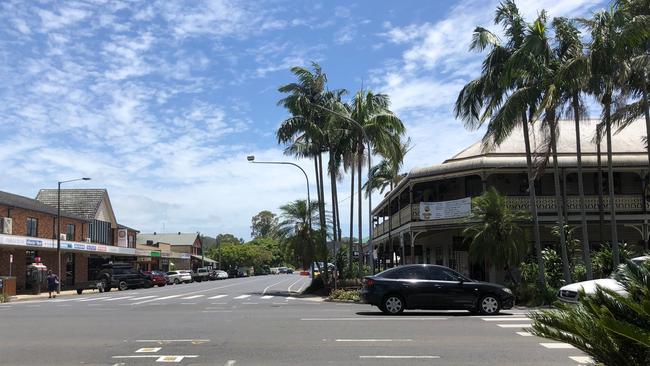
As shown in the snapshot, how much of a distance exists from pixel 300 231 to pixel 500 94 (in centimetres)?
1586

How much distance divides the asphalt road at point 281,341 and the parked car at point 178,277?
47.2 m

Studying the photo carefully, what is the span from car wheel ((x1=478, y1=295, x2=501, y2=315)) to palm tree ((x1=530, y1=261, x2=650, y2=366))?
12197 mm

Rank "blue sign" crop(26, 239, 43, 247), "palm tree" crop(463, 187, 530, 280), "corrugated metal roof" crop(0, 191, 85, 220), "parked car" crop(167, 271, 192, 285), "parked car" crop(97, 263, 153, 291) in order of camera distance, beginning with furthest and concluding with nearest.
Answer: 1. "parked car" crop(167, 271, 192, 285)
2. "parked car" crop(97, 263, 153, 291)
3. "corrugated metal roof" crop(0, 191, 85, 220)
4. "blue sign" crop(26, 239, 43, 247)
5. "palm tree" crop(463, 187, 530, 280)

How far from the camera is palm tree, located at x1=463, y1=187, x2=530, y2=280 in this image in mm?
22984

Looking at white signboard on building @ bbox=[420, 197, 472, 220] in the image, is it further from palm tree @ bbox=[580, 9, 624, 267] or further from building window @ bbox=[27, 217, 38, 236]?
building window @ bbox=[27, 217, 38, 236]

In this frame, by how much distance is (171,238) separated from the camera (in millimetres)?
111250

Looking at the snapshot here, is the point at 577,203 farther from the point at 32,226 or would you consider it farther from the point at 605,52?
the point at 32,226

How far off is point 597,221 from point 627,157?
123 inches

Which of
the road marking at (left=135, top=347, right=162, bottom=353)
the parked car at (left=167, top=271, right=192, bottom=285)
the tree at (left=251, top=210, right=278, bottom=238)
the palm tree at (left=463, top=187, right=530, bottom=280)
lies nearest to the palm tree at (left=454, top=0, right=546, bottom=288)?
the palm tree at (left=463, top=187, right=530, bottom=280)

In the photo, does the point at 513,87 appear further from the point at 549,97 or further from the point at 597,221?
the point at 597,221

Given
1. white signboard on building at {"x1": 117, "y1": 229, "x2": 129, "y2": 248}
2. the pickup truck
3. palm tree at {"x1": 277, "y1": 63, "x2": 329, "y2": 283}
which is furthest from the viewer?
the pickup truck

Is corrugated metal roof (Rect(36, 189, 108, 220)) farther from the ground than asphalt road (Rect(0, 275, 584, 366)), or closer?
farther from the ground

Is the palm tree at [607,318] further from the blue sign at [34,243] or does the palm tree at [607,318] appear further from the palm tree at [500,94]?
the blue sign at [34,243]

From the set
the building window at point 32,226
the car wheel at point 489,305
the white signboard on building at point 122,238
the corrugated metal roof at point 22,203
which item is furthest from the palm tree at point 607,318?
the white signboard on building at point 122,238
